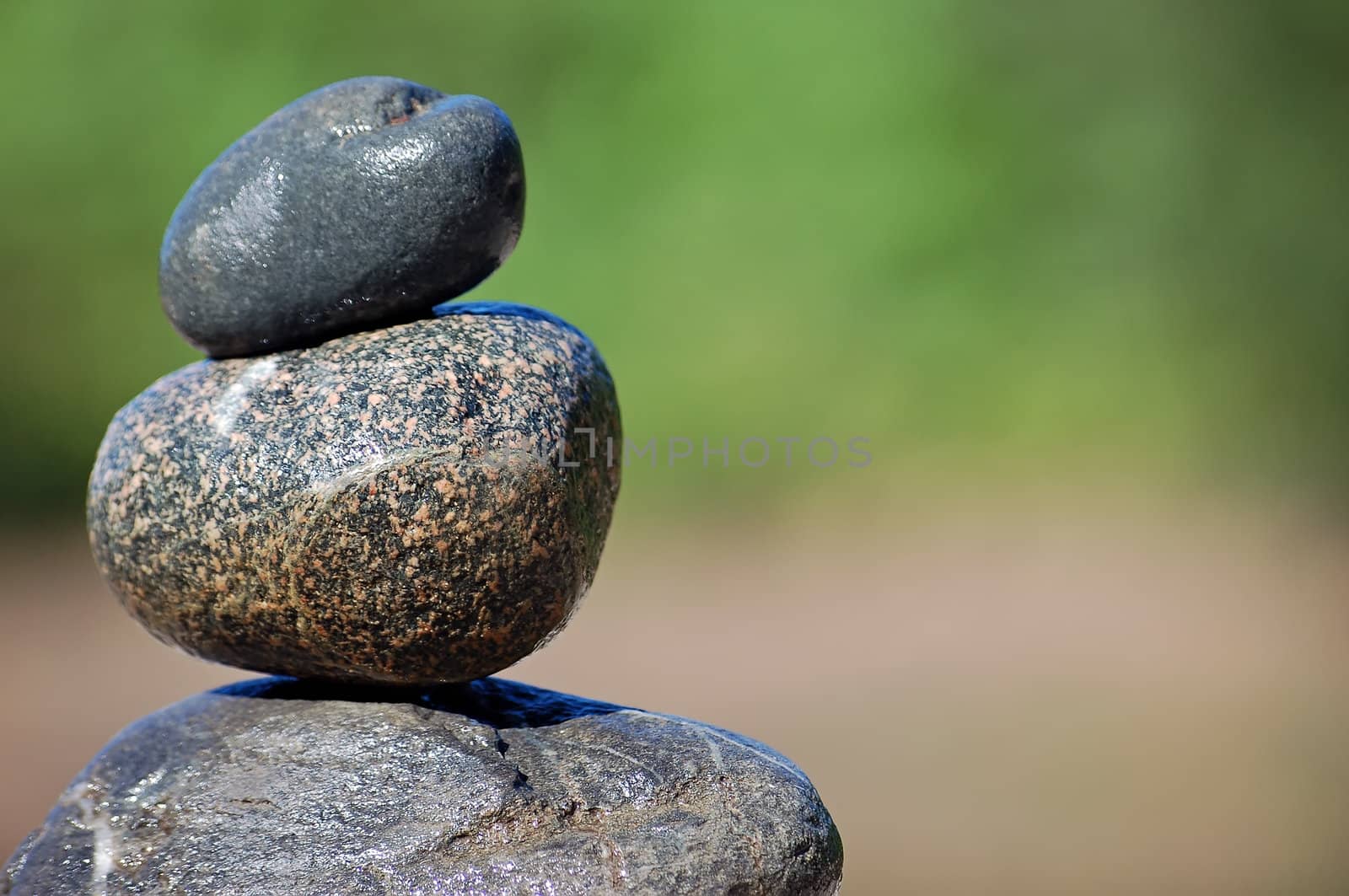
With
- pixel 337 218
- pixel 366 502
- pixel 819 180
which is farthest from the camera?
pixel 819 180

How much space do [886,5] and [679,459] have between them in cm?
522

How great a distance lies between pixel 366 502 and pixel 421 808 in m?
1.03

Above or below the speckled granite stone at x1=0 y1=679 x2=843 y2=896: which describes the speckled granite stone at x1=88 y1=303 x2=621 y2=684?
above

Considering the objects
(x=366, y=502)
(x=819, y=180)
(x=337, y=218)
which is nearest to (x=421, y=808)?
(x=366, y=502)

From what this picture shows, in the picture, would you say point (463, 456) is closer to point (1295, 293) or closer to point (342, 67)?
point (342, 67)

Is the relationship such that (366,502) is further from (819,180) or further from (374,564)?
(819,180)

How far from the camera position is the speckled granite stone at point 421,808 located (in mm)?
4234

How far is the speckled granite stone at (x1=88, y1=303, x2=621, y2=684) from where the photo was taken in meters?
4.32

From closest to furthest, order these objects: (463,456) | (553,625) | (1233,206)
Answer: (463,456)
(553,625)
(1233,206)

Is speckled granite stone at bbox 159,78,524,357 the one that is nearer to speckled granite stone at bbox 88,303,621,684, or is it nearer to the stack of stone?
the stack of stone

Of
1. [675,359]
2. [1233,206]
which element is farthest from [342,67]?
[1233,206]

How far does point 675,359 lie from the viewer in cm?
1387

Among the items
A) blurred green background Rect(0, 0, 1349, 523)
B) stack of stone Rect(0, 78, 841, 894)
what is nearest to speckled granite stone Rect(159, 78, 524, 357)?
stack of stone Rect(0, 78, 841, 894)

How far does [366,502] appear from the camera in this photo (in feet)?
14.1
